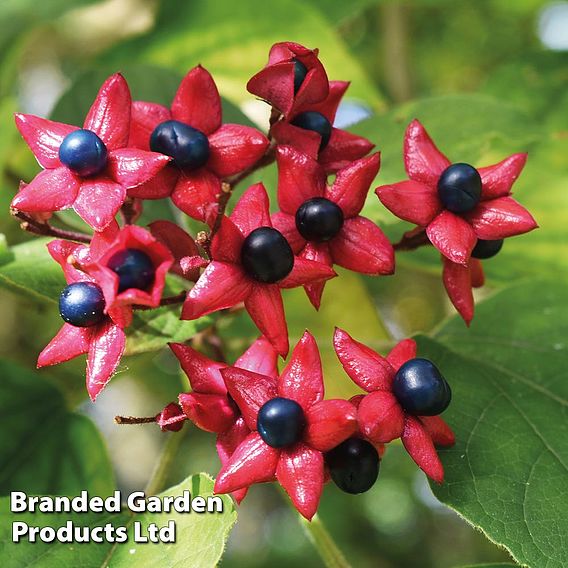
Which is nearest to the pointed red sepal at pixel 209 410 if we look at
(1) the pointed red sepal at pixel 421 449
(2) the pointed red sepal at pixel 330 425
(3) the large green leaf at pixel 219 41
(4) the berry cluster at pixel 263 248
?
(4) the berry cluster at pixel 263 248

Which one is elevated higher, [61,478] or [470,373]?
[470,373]

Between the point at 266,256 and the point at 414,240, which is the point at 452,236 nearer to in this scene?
the point at 414,240

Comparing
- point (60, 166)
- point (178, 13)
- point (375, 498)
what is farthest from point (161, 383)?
point (375, 498)

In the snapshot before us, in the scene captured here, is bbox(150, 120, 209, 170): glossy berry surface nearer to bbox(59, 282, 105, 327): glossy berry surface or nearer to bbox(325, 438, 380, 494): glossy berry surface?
bbox(59, 282, 105, 327): glossy berry surface

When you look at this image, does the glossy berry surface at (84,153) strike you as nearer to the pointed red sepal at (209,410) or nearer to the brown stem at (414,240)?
the pointed red sepal at (209,410)

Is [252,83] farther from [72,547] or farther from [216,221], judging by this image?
[72,547]
